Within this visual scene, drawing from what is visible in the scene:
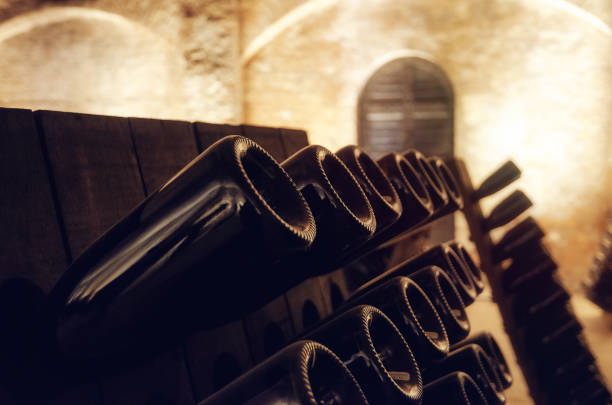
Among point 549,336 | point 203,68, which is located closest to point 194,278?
point 549,336

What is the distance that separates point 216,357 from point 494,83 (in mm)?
6031

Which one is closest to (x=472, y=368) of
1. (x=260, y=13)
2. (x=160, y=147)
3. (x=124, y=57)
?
(x=160, y=147)

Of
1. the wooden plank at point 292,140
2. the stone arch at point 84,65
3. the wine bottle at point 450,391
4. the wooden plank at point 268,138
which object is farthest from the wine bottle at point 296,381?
the stone arch at point 84,65

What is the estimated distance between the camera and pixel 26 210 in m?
0.47

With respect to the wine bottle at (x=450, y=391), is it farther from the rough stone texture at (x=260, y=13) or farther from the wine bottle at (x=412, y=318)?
the rough stone texture at (x=260, y=13)

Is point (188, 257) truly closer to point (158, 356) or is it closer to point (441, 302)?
point (158, 356)

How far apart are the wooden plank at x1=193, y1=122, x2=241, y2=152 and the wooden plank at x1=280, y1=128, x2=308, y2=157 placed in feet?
0.74

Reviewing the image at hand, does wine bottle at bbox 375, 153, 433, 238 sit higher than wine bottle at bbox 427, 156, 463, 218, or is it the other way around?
wine bottle at bbox 427, 156, 463, 218

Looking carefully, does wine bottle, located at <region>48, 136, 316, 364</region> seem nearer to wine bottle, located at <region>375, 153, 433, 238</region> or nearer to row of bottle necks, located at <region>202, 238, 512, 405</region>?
row of bottle necks, located at <region>202, 238, 512, 405</region>

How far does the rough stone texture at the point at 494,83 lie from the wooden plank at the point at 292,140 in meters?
5.13

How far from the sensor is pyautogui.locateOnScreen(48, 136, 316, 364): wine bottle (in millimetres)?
358

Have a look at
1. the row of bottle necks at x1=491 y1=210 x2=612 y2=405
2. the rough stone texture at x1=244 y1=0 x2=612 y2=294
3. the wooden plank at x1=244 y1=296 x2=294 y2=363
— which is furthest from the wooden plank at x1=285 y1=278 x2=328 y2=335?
the rough stone texture at x1=244 y1=0 x2=612 y2=294

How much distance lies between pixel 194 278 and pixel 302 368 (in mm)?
111

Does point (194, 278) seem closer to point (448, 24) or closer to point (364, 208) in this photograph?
point (364, 208)
